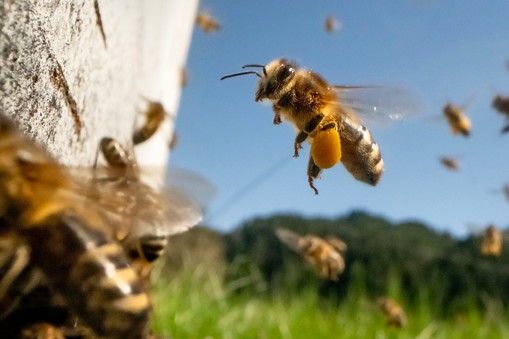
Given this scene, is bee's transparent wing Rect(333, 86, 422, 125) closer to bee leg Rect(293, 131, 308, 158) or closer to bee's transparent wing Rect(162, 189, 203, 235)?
bee leg Rect(293, 131, 308, 158)

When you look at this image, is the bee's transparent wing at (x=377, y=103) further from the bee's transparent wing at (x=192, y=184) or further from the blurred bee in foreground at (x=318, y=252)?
the blurred bee in foreground at (x=318, y=252)

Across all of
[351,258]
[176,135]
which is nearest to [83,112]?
[176,135]

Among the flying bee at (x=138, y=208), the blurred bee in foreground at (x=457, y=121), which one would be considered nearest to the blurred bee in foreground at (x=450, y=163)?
the blurred bee in foreground at (x=457, y=121)

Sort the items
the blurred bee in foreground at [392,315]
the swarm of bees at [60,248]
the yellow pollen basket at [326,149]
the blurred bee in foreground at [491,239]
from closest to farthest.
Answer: the swarm of bees at [60,248] → the yellow pollen basket at [326,149] → the blurred bee in foreground at [392,315] → the blurred bee in foreground at [491,239]

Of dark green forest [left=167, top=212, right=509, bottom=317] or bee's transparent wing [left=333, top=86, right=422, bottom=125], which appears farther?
dark green forest [left=167, top=212, right=509, bottom=317]

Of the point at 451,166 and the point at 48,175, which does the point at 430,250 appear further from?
the point at 48,175

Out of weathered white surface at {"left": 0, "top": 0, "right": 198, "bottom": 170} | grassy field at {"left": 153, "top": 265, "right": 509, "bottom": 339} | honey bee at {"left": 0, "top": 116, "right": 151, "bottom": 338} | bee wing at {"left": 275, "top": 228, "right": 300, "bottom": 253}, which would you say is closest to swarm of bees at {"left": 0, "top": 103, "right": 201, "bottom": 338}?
honey bee at {"left": 0, "top": 116, "right": 151, "bottom": 338}
